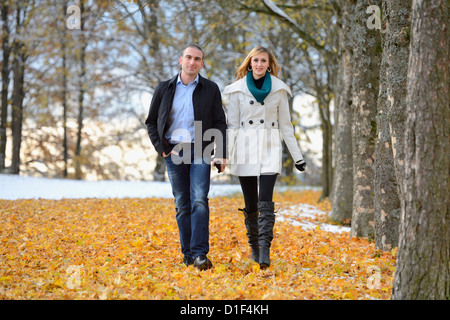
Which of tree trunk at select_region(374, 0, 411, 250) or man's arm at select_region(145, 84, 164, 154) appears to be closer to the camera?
man's arm at select_region(145, 84, 164, 154)

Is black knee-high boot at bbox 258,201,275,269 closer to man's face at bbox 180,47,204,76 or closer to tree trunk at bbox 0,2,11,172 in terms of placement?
man's face at bbox 180,47,204,76

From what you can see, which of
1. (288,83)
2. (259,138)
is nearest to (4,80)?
(288,83)

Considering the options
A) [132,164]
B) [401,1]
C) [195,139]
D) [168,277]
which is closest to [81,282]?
Result: [168,277]

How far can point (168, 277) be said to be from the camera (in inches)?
171

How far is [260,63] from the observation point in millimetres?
4746

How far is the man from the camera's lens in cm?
472

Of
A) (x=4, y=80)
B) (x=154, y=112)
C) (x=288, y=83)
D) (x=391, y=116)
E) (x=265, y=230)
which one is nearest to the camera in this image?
(x=265, y=230)

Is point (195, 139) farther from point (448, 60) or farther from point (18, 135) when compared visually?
point (18, 135)

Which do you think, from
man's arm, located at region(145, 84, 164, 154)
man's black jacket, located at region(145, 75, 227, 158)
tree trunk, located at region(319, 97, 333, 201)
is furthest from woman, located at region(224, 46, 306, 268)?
tree trunk, located at region(319, 97, 333, 201)

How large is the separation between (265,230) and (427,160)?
1.84m

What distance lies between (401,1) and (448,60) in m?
2.12

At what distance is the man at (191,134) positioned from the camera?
472cm

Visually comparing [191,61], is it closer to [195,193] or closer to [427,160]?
[195,193]

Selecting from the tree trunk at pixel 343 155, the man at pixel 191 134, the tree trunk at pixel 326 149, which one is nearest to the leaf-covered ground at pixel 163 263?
the man at pixel 191 134
